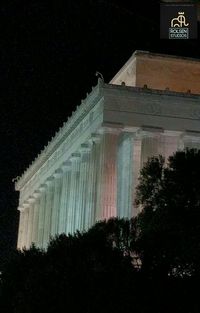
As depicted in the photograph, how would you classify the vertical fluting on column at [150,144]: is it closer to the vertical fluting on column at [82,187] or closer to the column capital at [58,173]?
the vertical fluting on column at [82,187]

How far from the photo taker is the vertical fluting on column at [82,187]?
222 ft

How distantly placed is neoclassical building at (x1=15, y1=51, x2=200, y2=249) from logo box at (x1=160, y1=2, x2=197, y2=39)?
774 centimetres

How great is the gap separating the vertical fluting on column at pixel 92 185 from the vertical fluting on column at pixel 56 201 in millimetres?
13047

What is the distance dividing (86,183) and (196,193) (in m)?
31.6

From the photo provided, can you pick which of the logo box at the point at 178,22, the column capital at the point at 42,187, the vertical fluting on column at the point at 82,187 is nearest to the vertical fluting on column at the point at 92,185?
the vertical fluting on column at the point at 82,187

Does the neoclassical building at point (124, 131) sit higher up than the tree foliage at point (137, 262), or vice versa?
the neoclassical building at point (124, 131)

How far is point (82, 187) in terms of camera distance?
69.6 metres

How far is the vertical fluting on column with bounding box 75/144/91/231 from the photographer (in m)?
67.8

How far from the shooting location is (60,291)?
3616 cm

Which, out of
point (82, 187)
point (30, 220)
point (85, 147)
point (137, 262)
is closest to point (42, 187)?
point (30, 220)

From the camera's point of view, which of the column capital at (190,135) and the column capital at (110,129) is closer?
the column capital at (110,129)

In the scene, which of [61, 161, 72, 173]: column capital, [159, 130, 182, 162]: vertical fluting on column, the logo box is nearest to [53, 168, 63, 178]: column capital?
[61, 161, 72, 173]: column capital

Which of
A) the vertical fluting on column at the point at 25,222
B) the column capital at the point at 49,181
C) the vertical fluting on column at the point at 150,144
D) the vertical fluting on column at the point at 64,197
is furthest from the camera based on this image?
the vertical fluting on column at the point at 25,222

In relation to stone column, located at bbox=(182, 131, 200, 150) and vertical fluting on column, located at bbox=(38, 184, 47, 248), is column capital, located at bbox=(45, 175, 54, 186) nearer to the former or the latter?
vertical fluting on column, located at bbox=(38, 184, 47, 248)
